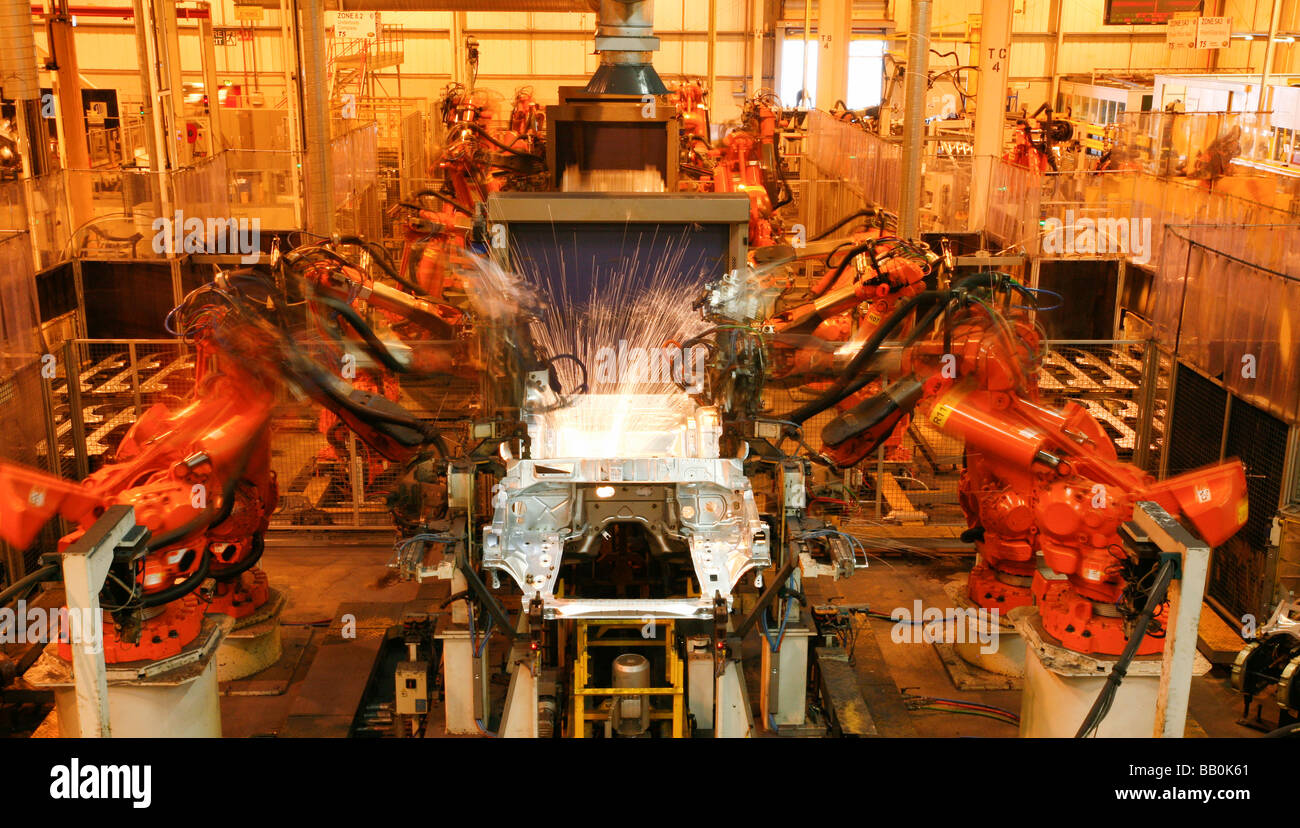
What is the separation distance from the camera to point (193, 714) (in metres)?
5.56

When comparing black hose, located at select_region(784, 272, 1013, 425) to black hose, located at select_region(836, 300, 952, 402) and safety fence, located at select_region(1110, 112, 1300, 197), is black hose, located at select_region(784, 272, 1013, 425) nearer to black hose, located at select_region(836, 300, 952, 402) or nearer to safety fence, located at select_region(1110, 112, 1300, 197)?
black hose, located at select_region(836, 300, 952, 402)

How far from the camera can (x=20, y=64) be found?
31.0 ft

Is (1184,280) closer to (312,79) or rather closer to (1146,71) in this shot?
(312,79)

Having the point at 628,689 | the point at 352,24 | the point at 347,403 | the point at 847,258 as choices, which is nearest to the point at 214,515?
the point at 347,403

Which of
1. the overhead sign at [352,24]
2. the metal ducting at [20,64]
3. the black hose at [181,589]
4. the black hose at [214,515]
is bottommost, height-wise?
the black hose at [181,589]

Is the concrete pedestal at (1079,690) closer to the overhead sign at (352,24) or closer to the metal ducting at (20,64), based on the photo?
the metal ducting at (20,64)

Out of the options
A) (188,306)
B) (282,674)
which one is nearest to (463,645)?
(282,674)

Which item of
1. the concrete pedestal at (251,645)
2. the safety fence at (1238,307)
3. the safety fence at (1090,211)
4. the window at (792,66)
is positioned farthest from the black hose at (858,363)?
the window at (792,66)

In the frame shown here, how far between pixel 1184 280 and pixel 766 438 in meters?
3.67

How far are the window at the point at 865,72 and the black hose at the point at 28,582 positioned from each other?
2924 centimetres

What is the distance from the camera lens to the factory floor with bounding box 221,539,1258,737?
6.44 meters

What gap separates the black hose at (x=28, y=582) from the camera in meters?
3.89

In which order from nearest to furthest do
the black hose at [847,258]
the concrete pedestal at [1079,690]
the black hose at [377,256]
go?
the concrete pedestal at [1079,690] → the black hose at [377,256] → the black hose at [847,258]

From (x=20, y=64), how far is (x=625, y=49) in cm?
480
